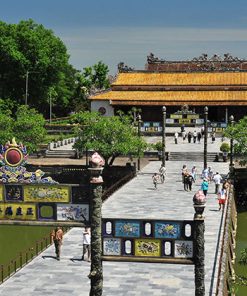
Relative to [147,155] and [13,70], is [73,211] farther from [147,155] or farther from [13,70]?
[13,70]

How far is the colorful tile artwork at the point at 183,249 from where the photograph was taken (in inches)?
605

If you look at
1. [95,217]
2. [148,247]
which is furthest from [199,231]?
[95,217]

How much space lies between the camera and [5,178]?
16.6 meters

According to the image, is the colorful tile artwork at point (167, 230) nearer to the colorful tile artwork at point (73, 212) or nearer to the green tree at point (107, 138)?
the colorful tile artwork at point (73, 212)

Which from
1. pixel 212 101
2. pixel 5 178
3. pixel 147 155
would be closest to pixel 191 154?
pixel 147 155

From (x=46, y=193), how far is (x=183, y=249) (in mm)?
3781

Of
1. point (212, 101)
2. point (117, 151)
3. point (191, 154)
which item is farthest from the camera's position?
point (212, 101)

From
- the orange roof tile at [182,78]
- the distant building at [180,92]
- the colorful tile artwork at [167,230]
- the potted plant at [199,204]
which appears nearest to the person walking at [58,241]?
the colorful tile artwork at [167,230]

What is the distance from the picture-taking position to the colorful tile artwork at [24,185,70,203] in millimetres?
16375

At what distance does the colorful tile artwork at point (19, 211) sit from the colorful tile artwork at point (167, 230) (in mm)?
3207

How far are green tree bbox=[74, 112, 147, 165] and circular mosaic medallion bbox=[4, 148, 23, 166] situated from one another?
961 inches

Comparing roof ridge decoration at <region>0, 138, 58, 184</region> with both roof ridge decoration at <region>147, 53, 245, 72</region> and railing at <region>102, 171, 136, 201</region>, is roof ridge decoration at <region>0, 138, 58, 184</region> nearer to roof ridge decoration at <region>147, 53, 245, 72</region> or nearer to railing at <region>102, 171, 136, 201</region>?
railing at <region>102, 171, 136, 201</region>

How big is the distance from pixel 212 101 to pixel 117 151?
34.2m

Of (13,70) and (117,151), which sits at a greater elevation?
(13,70)
